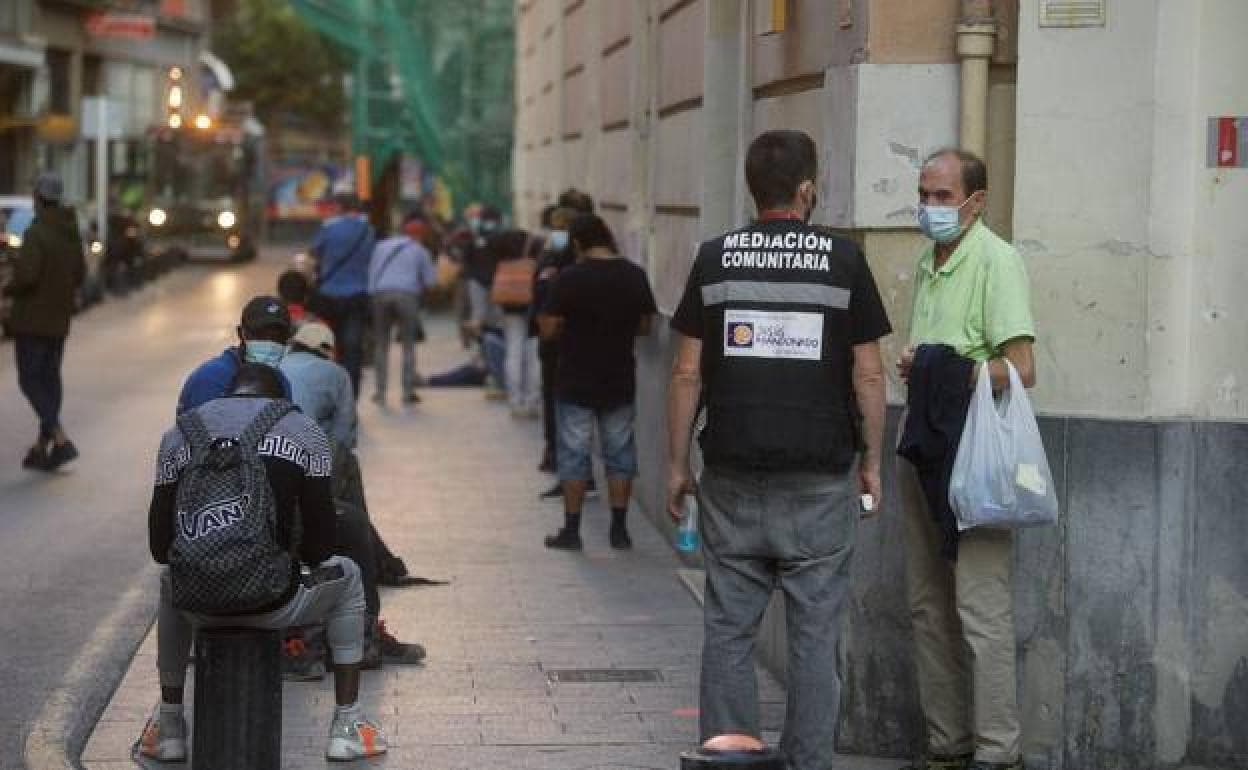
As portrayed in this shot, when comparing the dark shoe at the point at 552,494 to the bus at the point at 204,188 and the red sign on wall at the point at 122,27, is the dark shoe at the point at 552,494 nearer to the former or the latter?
the bus at the point at 204,188

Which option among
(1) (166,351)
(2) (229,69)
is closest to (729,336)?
(1) (166,351)

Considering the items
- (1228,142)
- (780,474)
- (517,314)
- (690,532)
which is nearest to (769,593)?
(780,474)

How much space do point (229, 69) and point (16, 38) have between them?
3100cm

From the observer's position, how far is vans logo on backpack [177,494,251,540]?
661 cm

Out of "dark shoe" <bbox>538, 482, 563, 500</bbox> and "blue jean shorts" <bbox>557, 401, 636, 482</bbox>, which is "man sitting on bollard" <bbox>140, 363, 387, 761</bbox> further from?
"dark shoe" <bbox>538, 482, 563, 500</bbox>

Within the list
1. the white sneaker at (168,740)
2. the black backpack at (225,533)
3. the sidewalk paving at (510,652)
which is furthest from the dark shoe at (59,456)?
the black backpack at (225,533)

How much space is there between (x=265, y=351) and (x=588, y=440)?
4.61m

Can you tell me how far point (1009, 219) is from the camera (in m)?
7.45

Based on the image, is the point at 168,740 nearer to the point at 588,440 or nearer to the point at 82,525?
the point at 588,440

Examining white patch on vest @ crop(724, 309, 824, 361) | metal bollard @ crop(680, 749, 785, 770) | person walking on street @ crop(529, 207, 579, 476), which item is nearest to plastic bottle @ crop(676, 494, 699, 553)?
white patch on vest @ crop(724, 309, 824, 361)

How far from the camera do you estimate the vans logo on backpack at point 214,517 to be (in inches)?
260

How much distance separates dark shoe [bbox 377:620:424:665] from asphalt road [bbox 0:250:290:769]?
1.05 m

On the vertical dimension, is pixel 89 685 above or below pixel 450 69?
below

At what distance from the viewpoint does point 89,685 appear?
892 cm
